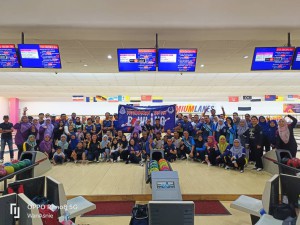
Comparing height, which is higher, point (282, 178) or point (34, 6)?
point (34, 6)

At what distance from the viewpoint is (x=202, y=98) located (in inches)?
671

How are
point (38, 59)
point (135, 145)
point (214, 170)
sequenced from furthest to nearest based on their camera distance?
point (135, 145)
point (214, 170)
point (38, 59)

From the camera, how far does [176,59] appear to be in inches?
183

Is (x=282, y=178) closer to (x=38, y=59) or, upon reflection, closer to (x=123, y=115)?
(x=38, y=59)

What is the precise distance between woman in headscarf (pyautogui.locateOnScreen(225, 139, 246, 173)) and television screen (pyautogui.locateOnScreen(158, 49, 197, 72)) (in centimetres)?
225

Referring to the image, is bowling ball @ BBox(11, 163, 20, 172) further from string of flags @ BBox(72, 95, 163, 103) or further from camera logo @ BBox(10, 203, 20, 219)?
string of flags @ BBox(72, 95, 163, 103)

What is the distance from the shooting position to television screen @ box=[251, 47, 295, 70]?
4488 millimetres

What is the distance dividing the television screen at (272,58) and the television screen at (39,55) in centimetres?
420

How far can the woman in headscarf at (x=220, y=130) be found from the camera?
612 centimetres

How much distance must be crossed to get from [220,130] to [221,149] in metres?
0.69

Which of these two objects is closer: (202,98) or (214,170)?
(214,170)

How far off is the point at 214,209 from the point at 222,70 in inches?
214

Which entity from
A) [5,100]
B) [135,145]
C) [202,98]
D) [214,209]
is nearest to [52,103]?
[5,100]

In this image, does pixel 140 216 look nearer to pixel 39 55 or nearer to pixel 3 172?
pixel 3 172
